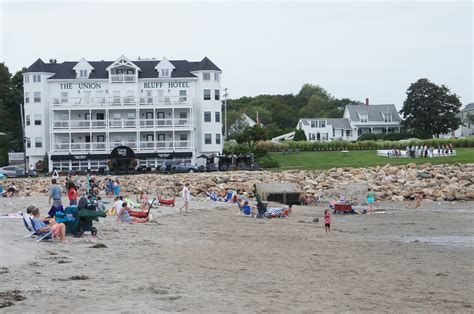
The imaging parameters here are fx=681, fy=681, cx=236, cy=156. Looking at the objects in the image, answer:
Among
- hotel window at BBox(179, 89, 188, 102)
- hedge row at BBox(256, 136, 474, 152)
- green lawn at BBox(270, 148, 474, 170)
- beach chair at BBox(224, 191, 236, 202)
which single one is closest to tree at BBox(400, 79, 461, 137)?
hedge row at BBox(256, 136, 474, 152)

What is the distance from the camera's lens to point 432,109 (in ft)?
317

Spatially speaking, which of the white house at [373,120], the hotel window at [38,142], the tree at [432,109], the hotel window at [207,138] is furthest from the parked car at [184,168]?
the white house at [373,120]

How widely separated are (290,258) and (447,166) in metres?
42.1

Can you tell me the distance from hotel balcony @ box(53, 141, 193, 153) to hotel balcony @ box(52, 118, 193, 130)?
1760mm

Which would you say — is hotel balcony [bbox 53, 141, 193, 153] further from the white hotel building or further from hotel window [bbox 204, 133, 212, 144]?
hotel window [bbox 204, 133, 212, 144]

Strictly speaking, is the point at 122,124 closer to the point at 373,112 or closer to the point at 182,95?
the point at 182,95

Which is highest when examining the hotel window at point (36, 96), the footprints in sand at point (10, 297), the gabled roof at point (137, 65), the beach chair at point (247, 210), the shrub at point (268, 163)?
the gabled roof at point (137, 65)

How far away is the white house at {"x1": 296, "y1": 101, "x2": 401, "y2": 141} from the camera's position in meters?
114

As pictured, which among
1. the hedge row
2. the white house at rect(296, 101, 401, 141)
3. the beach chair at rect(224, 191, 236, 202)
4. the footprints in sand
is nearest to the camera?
the footprints in sand

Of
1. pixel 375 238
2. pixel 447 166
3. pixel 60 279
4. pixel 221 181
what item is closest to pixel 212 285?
pixel 60 279

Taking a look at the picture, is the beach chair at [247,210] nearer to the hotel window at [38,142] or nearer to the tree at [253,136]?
the tree at [253,136]

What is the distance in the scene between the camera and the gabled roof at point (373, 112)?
376 ft

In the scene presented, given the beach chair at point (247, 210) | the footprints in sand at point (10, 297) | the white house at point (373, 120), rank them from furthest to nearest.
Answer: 1. the white house at point (373, 120)
2. the beach chair at point (247, 210)
3. the footprints in sand at point (10, 297)

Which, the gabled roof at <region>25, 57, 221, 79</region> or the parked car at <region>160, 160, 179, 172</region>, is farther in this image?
the gabled roof at <region>25, 57, 221, 79</region>
